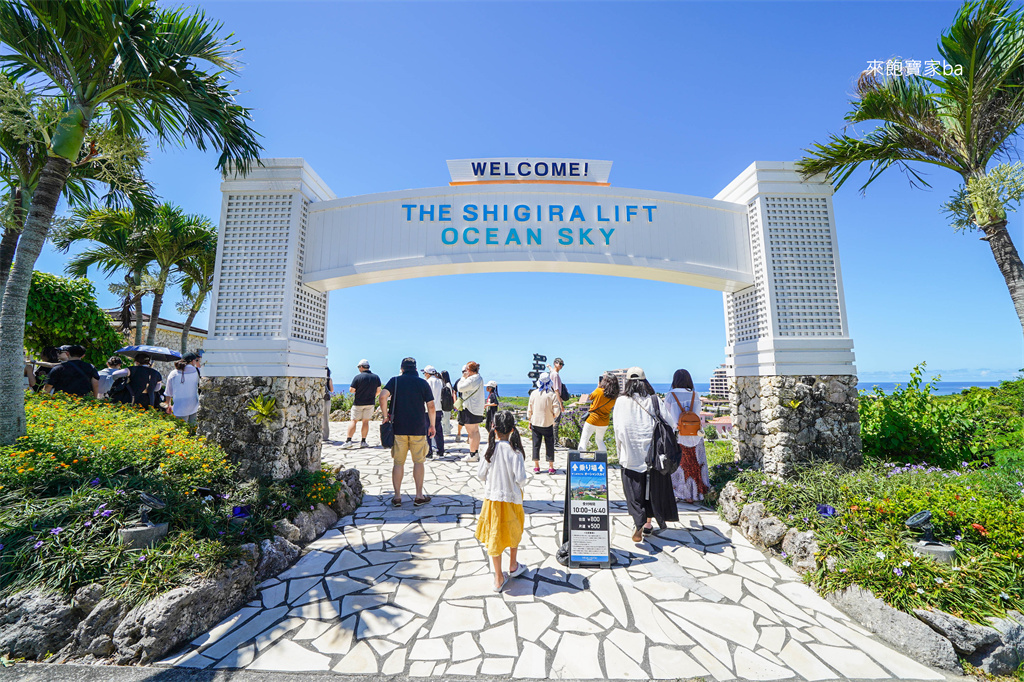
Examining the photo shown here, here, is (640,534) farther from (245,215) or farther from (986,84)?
(986,84)

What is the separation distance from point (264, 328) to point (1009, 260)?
10.3m

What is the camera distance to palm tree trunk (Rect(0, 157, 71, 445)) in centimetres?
470

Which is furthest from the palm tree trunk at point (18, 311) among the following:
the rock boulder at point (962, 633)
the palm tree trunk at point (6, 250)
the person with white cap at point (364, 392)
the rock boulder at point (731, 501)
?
the rock boulder at point (962, 633)

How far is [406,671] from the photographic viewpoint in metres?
2.91

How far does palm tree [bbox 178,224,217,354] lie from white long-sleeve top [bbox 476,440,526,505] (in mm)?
13669

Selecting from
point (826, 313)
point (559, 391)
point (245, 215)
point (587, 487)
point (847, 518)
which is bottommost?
point (847, 518)

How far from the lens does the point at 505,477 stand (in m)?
3.91

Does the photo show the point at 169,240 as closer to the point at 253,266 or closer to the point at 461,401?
the point at 253,266

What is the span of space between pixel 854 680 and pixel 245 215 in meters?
8.28

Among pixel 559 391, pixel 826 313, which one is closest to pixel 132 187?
pixel 559 391

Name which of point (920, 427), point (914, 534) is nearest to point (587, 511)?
point (914, 534)

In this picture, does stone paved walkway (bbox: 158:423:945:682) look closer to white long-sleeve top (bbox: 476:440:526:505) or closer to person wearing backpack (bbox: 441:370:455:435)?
white long-sleeve top (bbox: 476:440:526:505)

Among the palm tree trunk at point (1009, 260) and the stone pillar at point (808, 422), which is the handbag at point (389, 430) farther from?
the palm tree trunk at point (1009, 260)

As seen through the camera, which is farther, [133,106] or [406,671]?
[133,106]
